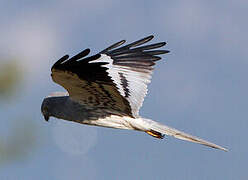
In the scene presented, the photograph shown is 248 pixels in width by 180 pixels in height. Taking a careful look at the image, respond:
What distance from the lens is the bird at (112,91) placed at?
22.3 ft

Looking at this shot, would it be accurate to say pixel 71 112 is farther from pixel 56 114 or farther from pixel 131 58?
pixel 131 58

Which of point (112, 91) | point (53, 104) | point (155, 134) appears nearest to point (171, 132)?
point (155, 134)

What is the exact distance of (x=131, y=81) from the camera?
802 centimetres

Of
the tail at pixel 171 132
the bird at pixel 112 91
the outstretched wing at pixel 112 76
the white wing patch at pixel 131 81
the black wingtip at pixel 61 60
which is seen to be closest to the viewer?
the black wingtip at pixel 61 60

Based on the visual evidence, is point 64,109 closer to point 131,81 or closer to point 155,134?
point 131,81

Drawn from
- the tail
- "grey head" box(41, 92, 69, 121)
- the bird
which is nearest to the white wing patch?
the bird

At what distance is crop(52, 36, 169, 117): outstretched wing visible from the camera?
6516 mm

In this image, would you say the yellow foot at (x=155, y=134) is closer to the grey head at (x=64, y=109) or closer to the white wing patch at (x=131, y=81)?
the white wing patch at (x=131, y=81)

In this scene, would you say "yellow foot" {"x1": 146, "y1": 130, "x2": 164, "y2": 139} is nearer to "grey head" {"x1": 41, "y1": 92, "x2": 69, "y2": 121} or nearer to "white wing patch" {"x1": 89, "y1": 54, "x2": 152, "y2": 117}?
"white wing patch" {"x1": 89, "y1": 54, "x2": 152, "y2": 117}

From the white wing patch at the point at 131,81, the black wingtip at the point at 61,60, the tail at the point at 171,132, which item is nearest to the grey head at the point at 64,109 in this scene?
the white wing patch at the point at 131,81

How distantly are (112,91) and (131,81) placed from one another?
998 millimetres

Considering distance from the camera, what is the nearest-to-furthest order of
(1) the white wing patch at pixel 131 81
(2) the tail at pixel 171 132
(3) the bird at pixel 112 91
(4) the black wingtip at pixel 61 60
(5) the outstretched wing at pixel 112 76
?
(4) the black wingtip at pixel 61 60, (5) the outstretched wing at pixel 112 76, (3) the bird at pixel 112 91, (1) the white wing patch at pixel 131 81, (2) the tail at pixel 171 132

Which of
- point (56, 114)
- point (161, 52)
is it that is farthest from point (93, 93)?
point (161, 52)

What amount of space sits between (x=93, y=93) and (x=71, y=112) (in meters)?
0.76
